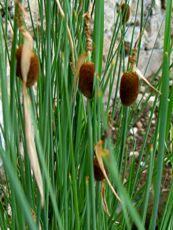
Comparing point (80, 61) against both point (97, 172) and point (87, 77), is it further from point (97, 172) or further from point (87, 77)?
point (97, 172)

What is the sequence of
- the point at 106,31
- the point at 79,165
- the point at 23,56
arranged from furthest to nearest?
1. the point at 106,31
2. the point at 79,165
3. the point at 23,56

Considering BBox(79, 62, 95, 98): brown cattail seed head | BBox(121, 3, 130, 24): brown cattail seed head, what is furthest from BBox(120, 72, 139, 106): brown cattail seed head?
BBox(121, 3, 130, 24): brown cattail seed head

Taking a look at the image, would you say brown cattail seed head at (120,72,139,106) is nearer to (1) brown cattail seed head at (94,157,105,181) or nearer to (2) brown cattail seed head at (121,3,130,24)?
(1) brown cattail seed head at (94,157,105,181)

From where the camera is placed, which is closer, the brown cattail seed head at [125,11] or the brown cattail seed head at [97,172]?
the brown cattail seed head at [97,172]

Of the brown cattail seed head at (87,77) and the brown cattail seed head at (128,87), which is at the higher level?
the brown cattail seed head at (87,77)

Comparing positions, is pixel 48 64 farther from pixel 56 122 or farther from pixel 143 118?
pixel 143 118

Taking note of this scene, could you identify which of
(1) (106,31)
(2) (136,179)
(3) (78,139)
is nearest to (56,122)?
(3) (78,139)

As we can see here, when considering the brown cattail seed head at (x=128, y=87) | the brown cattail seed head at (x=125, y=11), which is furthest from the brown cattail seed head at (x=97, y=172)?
the brown cattail seed head at (x=125, y=11)

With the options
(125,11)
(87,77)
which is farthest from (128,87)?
(125,11)

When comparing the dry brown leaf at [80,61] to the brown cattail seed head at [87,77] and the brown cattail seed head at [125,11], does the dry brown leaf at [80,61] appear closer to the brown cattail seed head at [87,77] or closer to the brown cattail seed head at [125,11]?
the brown cattail seed head at [87,77]
